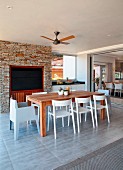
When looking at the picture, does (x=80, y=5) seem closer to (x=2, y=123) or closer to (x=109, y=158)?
(x=109, y=158)

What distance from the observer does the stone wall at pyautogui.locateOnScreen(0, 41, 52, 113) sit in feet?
17.7

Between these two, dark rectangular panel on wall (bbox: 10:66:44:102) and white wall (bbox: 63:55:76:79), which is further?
white wall (bbox: 63:55:76:79)

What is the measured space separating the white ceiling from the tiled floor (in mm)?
2567

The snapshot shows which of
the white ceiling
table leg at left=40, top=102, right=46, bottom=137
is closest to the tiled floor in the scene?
table leg at left=40, top=102, right=46, bottom=137

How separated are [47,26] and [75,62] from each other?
179 inches

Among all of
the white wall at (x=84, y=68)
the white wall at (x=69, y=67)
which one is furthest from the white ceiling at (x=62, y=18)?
the white wall at (x=69, y=67)

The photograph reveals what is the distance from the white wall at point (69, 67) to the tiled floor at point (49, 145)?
4.27 meters

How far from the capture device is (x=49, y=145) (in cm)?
286

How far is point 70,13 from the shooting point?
303 cm

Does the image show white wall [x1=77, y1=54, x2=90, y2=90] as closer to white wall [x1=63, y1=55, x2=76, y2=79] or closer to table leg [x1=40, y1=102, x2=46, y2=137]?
white wall [x1=63, y1=55, x2=76, y2=79]

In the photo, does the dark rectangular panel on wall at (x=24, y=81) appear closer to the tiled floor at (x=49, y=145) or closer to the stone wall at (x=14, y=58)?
the stone wall at (x=14, y=58)

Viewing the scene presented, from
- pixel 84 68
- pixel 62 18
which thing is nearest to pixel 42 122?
pixel 62 18

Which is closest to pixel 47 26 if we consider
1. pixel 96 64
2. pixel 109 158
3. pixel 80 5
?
pixel 80 5

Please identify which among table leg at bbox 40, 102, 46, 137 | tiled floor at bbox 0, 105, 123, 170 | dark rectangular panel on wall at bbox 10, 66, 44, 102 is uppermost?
dark rectangular panel on wall at bbox 10, 66, 44, 102
